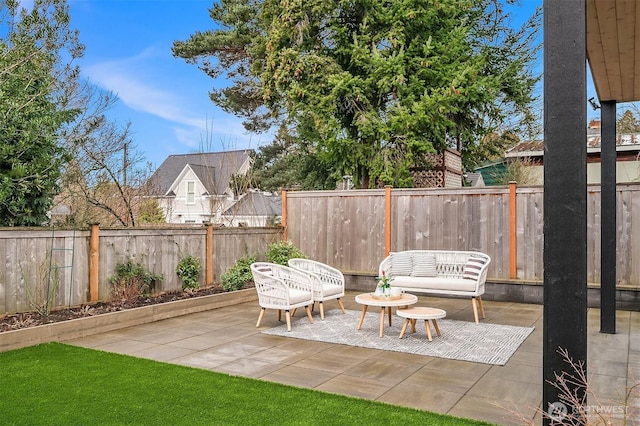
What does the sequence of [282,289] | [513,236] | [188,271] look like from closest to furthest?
[282,289] < [188,271] < [513,236]

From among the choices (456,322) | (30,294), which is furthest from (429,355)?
(30,294)

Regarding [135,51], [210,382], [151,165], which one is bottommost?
[210,382]

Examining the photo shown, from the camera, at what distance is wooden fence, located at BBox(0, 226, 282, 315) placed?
18.9ft

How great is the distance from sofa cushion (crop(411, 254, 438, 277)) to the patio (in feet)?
3.62

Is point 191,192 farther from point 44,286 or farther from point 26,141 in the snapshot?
point 44,286

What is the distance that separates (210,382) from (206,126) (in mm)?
8008

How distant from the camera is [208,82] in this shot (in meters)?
16.1

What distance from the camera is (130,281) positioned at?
6.89 meters

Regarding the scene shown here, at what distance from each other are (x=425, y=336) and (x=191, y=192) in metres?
17.8

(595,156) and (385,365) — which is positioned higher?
(595,156)

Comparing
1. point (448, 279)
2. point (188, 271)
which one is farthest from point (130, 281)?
point (448, 279)

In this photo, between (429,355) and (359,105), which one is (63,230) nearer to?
(429,355)

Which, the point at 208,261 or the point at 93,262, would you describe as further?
the point at 208,261

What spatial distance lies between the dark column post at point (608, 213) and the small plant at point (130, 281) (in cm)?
586
